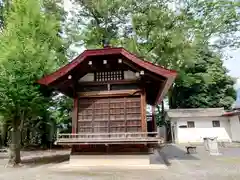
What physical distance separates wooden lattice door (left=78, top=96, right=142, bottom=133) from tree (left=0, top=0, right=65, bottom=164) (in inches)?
79.8

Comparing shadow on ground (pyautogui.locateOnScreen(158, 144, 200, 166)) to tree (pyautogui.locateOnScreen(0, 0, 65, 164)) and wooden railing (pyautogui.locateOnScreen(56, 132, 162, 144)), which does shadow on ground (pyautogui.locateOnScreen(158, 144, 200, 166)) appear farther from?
tree (pyautogui.locateOnScreen(0, 0, 65, 164))

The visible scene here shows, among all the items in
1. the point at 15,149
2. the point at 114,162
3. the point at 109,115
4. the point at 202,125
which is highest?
the point at 109,115

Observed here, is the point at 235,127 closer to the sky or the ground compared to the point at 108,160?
closer to the sky

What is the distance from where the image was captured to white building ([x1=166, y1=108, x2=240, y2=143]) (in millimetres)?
22406

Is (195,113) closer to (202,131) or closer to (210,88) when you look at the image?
(202,131)

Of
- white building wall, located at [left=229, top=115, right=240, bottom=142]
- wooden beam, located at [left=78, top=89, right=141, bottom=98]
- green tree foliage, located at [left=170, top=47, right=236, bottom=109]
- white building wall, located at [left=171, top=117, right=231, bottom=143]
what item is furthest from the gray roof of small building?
wooden beam, located at [left=78, top=89, right=141, bottom=98]

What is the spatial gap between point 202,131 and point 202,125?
24.4 inches

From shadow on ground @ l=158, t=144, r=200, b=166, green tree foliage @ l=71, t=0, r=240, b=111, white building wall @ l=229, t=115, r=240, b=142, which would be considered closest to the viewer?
shadow on ground @ l=158, t=144, r=200, b=166

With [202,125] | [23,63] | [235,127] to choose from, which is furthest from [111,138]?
[235,127]

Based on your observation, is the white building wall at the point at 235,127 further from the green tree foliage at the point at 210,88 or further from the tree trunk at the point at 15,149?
the tree trunk at the point at 15,149

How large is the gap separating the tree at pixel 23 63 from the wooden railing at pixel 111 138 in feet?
7.25

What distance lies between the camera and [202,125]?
2278 cm

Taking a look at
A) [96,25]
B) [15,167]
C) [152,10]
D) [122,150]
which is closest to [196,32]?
[152,10]

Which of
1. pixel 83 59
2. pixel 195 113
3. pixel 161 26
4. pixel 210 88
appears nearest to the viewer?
pixel 83 59
